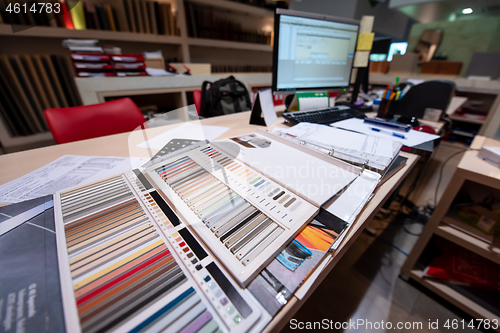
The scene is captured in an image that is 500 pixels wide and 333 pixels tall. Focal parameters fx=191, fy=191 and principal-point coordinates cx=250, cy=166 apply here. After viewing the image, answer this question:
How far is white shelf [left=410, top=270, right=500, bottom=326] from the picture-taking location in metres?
0.81

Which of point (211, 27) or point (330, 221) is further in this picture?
point (211, 27)

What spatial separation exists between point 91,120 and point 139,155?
55 centimetres

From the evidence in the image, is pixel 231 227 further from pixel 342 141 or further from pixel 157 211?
pixel 342 141

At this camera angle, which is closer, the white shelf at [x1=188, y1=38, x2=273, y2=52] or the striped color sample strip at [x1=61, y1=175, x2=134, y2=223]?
the striped color sample strip at [x1=61, y1=175, x2=134, y2=223]

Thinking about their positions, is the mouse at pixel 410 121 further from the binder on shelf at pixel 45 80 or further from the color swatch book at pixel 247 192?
the binder on shelf at pixel 45 80

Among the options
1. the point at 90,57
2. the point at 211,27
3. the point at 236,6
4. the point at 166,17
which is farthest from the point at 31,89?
the point at 236,6

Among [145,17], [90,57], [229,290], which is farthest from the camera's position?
[145,17]

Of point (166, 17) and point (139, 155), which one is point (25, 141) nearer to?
point (166, 17)

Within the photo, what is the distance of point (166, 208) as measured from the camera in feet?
1.19

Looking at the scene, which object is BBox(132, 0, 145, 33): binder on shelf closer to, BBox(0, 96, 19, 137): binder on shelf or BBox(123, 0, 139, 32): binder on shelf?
BBox(123, 0, 139, 32): binder on shelf

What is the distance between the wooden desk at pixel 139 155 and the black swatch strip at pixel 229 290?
0.10 feet

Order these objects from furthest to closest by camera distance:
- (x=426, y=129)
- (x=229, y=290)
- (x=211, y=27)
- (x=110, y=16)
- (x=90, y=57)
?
1. (x=211, y=27)
2. (x=110, y=16)
3. (x=90, y=57)
4. (x=426, y=129)
5. (x=229, y=290)

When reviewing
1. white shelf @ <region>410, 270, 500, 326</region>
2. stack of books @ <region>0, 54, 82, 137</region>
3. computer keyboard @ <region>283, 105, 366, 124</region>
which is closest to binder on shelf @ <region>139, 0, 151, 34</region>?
stack of books @ <region>0, 54, 82, 137</region>

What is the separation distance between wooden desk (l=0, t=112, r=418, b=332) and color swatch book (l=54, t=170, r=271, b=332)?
0.07 metres
